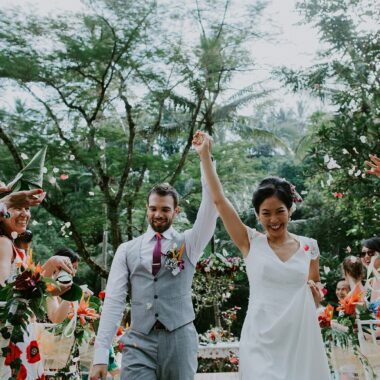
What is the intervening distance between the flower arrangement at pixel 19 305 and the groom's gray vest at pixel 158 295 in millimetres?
456

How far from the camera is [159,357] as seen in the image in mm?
2266

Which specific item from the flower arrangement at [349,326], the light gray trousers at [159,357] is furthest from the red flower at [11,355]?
the flower arrangement at [349,326]

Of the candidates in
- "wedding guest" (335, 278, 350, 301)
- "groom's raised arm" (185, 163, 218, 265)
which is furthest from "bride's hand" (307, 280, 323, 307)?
"wedding guest" (335, 278, 350, 301)

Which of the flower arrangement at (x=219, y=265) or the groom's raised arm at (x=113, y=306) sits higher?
the flower arrangement at (x=219, y=265)

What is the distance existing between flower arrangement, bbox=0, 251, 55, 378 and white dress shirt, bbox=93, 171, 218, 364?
1.11ft

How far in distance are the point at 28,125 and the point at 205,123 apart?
181 inches

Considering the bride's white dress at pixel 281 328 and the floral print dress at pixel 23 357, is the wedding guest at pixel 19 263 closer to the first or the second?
the floral print dress at pixel 23 357

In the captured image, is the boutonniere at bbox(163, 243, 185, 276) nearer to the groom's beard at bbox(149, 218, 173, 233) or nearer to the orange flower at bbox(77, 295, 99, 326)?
the groom's beard at bbox(149, 218, 173, 233)

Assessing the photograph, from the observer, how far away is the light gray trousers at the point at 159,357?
7.34ft

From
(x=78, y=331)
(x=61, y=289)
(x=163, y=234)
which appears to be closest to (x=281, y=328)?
(x=163, y=234)

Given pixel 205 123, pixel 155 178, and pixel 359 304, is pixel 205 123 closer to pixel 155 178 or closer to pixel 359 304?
pixel 155 178

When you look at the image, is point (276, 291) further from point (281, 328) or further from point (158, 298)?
point (158, 298)

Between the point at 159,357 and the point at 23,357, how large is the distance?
2.01 ft

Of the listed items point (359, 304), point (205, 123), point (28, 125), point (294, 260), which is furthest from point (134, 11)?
point (294, 260)
